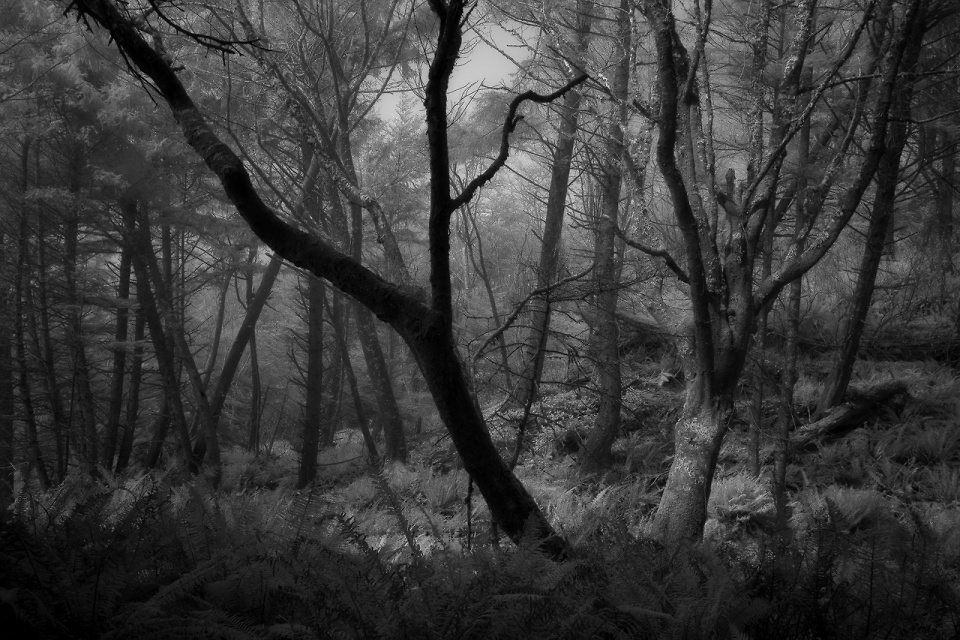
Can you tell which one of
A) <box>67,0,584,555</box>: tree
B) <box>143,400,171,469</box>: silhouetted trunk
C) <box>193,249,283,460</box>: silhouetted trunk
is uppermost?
<box>193,249,283,460</box>: silhouetted trunk

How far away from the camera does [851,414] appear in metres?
7.41

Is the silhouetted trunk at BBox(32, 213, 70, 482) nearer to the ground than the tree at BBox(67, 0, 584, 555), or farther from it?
farther from it

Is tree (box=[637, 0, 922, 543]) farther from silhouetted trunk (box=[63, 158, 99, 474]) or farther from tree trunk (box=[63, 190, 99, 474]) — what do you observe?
silhouetted trunk (box=[63, 158, 99, 474])

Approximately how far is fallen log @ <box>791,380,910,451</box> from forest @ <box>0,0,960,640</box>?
0.14 feet

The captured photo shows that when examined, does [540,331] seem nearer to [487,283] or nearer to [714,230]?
[714,230]

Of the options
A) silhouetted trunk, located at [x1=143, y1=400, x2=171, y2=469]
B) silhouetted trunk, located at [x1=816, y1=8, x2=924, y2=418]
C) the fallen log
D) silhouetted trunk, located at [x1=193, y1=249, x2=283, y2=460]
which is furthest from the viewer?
silhouetted trunk, located at [x1=143, y1=400, x2=171, y2=469]

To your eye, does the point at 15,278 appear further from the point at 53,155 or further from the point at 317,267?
the point at 317,267

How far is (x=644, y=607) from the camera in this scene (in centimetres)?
174

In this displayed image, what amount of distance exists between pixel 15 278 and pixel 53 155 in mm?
2644

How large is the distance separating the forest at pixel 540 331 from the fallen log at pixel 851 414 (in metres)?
0.04

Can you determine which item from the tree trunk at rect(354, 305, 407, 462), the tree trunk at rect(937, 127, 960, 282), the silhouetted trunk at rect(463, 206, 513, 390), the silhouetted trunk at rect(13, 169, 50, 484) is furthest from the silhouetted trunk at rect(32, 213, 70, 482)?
the tree trunk at rect(937, 127, 960, 282)

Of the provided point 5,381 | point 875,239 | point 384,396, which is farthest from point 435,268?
point 5,381

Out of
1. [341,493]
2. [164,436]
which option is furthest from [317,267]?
[164,436]

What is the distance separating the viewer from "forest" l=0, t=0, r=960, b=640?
1.91m
